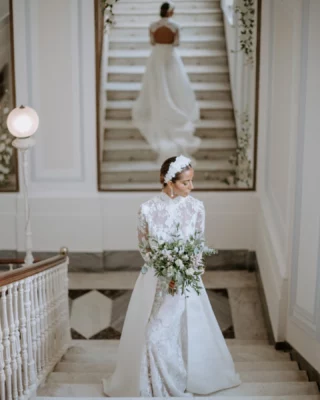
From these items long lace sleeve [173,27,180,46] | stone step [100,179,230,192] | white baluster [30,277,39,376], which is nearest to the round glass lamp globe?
white baluster [30,277,39,376]

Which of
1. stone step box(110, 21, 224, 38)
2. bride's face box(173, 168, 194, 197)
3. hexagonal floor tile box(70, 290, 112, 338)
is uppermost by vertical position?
stone step box(110, 21, 224, 38)

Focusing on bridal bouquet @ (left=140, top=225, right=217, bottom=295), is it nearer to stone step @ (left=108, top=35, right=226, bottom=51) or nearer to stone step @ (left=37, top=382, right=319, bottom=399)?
stone step @ (left=37, top=382, right=319, bottom=399)

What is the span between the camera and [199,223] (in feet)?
15.1

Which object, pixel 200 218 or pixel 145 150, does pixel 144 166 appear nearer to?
pixel 145 150

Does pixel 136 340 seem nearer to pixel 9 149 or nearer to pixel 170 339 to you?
pixel 170 339

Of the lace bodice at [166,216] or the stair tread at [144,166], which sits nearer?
the lace bodice at [166,216]

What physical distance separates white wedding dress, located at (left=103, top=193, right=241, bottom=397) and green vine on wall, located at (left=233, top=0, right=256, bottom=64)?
3190mm

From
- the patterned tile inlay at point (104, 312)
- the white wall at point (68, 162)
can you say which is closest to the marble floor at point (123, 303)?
the patterned tile inlay at point (104, 312)

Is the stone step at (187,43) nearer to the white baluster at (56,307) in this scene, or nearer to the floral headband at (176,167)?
the white baluster at (56,307)

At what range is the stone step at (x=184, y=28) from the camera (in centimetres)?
732

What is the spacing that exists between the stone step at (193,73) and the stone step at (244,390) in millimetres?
3699

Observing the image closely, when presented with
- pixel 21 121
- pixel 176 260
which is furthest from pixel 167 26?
pixel 176 260

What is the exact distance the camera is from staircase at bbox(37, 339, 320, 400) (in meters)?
4.62

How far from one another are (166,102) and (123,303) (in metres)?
2.23
